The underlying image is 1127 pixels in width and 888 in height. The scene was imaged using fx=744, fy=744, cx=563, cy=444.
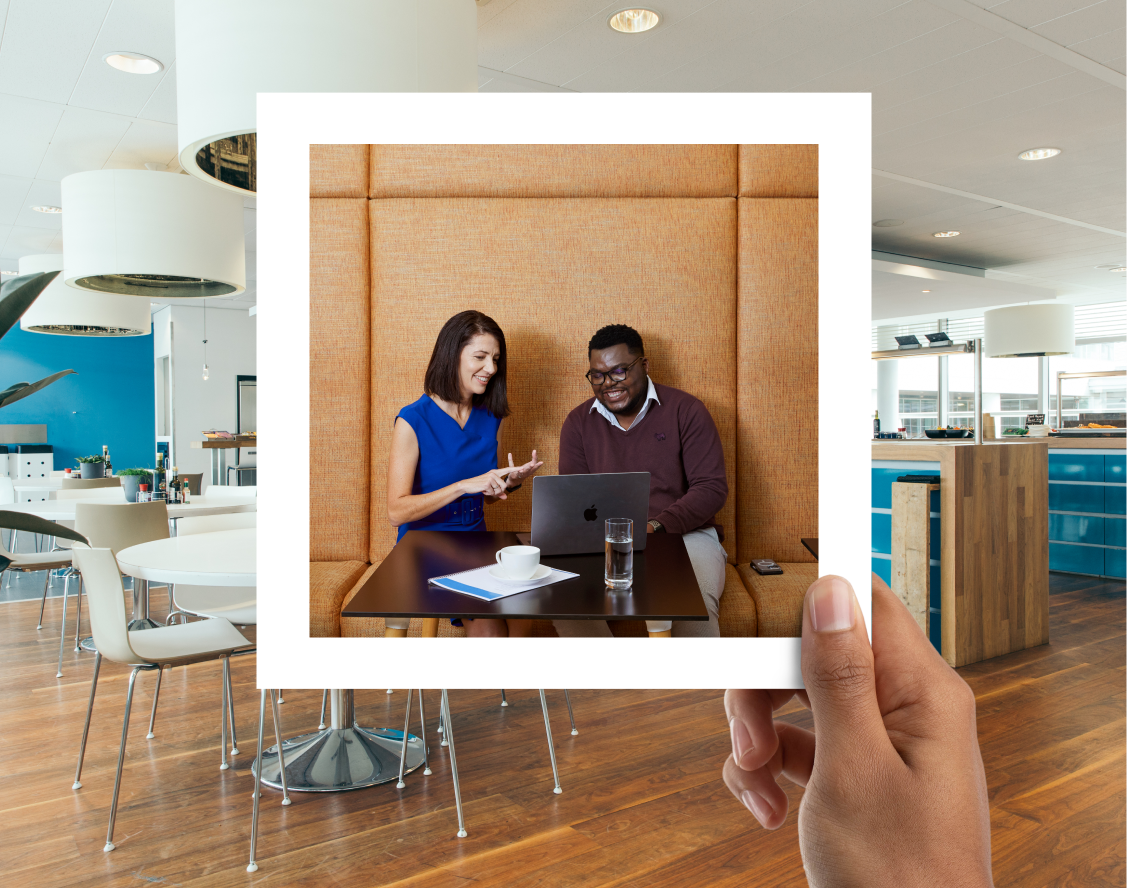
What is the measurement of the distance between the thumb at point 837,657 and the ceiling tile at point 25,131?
5564 millimetres

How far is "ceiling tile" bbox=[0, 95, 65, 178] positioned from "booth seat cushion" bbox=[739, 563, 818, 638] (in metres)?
5.52

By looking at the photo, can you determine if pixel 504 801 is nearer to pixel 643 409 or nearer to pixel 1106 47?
pixel 643 409

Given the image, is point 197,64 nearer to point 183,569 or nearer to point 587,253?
point 587,253

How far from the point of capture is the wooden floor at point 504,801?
212 centimetres

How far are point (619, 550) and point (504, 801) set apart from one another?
2210 mm

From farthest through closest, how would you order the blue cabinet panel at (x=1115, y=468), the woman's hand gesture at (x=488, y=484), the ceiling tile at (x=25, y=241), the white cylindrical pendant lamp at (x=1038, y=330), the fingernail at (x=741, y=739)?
the white cylindrical pendant lamp at (x=1038, y=330), the ceiling tile at (x=25, y=241), the blue cabinet panel at (x=1115, y=468), the fingernail at (x=741, y=739), the woman's hand gesture at (x=488, y=484)

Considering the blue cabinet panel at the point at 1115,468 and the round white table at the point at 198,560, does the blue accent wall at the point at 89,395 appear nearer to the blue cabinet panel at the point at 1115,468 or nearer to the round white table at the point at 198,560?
the round white table at the point at 198,560

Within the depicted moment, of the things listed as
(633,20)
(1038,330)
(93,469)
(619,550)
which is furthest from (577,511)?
(1038,330)

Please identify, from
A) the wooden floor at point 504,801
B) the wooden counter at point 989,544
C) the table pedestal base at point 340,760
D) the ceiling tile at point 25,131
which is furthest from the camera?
the ceiling tile at point 25,131

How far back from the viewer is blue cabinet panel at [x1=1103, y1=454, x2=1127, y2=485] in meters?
5.93

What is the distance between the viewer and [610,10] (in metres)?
3.54

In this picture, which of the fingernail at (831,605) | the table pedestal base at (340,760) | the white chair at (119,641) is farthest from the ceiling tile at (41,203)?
the fingernail at (831,605)

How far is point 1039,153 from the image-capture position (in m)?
5.51

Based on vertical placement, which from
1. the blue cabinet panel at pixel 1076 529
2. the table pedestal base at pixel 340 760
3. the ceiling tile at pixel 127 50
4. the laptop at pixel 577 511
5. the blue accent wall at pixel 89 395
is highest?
the ceiling tile at pixel 127 50
